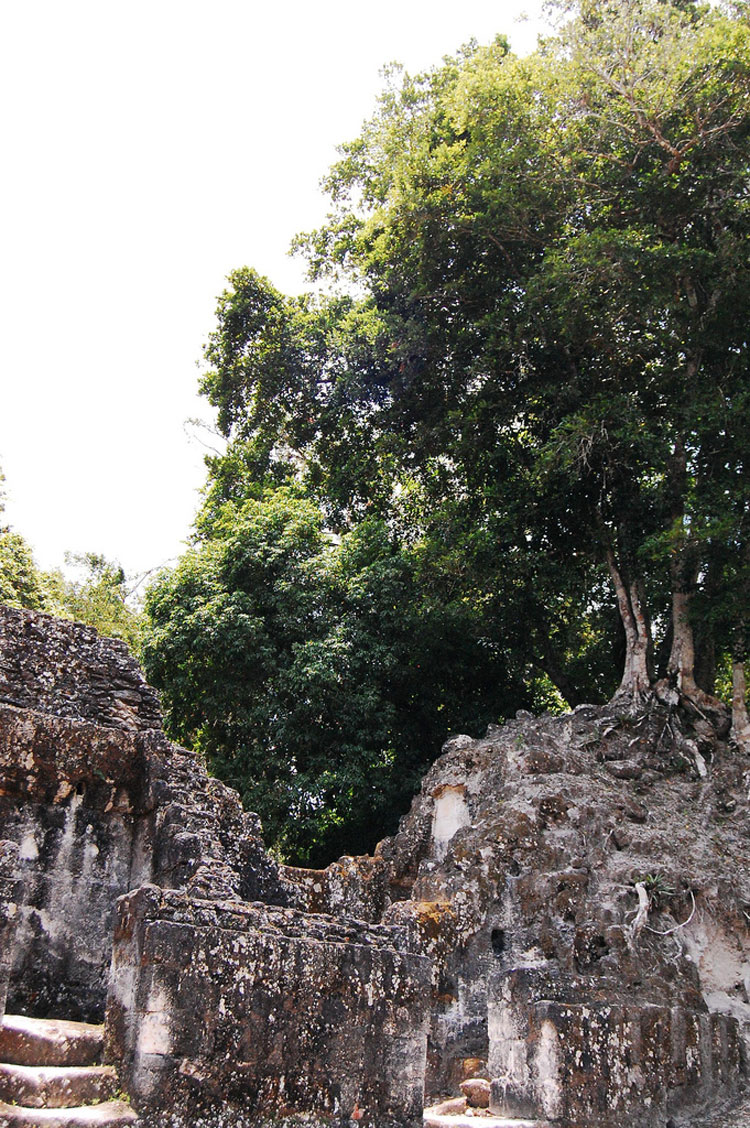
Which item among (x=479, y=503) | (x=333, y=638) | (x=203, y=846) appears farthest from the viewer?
(x=479, y=503)

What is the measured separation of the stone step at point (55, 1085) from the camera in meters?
4.91

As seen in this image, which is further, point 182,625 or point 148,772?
point 182,625

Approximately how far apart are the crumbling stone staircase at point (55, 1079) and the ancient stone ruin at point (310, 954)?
14 mm

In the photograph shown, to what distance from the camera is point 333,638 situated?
18.2m

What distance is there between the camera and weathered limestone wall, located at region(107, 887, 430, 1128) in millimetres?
5348

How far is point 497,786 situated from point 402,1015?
8254 millimetres

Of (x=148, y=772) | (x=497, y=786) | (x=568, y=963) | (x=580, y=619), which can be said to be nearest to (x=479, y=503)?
(x=580, y=619)

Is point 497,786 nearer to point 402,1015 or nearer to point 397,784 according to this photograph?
point 397,784

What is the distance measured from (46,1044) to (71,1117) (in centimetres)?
73

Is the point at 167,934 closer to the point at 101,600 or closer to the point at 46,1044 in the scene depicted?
the point at 46,1044

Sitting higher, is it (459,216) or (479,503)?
(459,216)

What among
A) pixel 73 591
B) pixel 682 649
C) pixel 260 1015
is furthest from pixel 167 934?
pixel 73 591

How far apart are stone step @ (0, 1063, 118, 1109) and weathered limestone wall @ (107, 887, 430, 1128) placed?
16 centimetres

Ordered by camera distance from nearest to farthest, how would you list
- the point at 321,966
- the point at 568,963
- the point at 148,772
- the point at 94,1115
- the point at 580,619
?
the point at 94,1115
the point at 321,966
the point at 148,772
the point at 568,963
the point at 580,619
